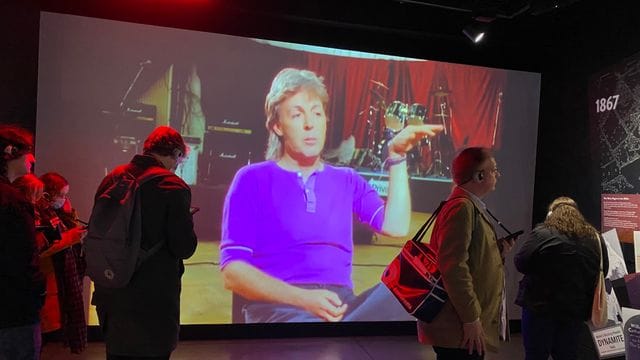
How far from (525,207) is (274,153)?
2.74 m

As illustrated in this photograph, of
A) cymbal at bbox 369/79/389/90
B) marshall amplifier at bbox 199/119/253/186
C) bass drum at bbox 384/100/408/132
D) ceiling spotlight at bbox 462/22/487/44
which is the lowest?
marshall amplifier at bbox 199/119/253/186

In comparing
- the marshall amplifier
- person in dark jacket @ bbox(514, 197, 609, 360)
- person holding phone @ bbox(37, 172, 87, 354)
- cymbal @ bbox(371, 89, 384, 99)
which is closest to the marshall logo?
the marshall amplifier

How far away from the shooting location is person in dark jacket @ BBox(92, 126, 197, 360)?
5.68ft

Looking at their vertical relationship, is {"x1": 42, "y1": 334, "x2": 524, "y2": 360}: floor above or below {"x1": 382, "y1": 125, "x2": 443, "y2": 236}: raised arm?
below

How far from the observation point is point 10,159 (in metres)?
1.76

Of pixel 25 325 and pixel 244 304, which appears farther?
pixel 244 304

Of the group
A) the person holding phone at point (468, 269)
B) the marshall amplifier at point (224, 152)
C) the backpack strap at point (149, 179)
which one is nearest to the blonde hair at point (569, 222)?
the person holding phone at point (468, 269)

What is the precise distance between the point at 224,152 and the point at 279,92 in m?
0.73

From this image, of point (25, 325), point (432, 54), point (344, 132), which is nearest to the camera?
point (25, 325)

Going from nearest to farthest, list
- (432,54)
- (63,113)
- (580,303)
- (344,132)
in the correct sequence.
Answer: (580,303) < (63,113) < (344,132) < (432,54)

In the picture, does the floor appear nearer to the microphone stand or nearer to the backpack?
the microphone stand

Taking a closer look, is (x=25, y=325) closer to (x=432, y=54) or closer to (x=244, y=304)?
(x=244, y=304)

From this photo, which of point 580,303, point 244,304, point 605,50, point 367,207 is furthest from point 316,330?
point 605,50

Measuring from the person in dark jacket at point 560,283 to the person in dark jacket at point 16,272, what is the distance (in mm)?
2406
